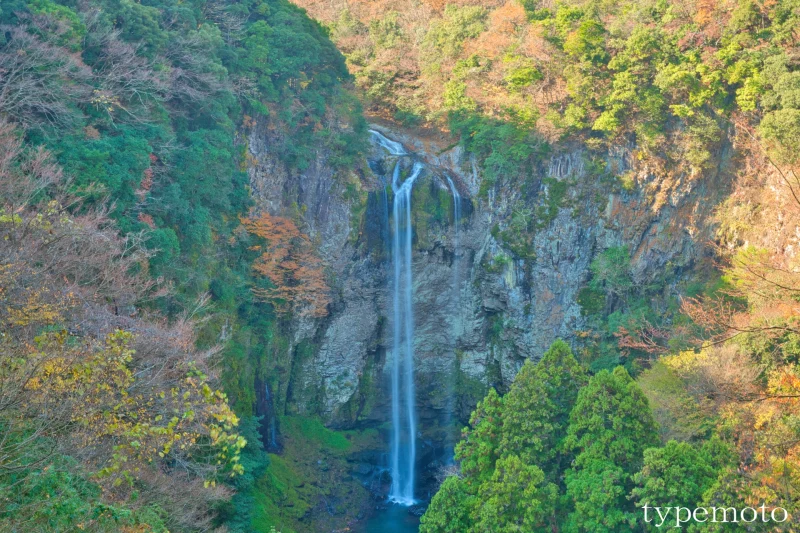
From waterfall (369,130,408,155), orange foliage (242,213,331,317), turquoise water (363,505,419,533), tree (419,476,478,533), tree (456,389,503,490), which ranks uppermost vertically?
waterfall (369,130,408,155)

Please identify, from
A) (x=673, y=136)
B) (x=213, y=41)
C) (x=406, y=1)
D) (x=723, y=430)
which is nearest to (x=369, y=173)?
(x=213, y=41)

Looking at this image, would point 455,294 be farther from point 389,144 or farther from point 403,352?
point 389,144

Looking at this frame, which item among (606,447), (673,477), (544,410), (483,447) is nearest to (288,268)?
(483,447)

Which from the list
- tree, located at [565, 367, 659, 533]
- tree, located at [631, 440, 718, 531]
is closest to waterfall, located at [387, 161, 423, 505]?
tree, located at [565, 367, 659, 533]

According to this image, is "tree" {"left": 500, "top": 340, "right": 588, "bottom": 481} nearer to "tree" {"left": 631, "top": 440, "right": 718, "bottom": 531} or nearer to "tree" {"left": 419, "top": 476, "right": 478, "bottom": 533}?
"tree" {"left": 419, "top": 476, "right": 478, "bottom": 533}

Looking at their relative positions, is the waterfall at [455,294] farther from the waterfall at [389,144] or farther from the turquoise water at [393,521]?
the turquoise water at [393,521]

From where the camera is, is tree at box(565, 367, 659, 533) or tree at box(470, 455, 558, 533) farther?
tree at box(470, 455, 558, 533)
